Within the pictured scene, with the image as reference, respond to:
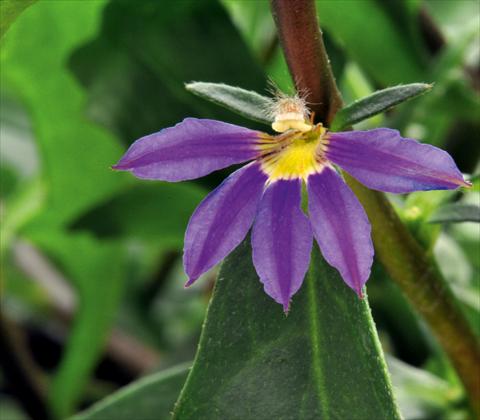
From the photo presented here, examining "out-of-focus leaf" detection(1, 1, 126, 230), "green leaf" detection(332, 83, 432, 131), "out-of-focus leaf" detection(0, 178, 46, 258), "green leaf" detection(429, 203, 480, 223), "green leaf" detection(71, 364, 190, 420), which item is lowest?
"green leaf" detection(71, 364, 190, 420)

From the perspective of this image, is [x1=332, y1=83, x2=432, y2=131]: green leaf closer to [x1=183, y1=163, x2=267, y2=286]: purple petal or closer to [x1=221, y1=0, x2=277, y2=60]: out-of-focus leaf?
[x1=183, y1=163, x2=267, y2=286]: purple petal

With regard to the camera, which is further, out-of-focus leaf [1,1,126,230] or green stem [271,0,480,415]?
out-of-focus leaf [1,1,126,230]

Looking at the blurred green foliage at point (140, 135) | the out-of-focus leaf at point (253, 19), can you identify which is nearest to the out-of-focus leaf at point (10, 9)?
the blurred green foliage at point (140, 135)

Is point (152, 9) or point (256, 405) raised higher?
point (152, 9)

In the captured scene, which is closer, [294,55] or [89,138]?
[294,55]

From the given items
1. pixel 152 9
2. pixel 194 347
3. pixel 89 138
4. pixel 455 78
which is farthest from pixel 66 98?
pixel 455 78

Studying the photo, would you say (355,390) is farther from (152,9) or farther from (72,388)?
(72,388)

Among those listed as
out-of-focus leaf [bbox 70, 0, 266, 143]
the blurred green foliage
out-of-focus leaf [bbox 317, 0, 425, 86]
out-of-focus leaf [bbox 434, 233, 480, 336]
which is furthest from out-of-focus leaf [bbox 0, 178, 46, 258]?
out-of-focus leaf [bbox 434, 233, 480, 336]
